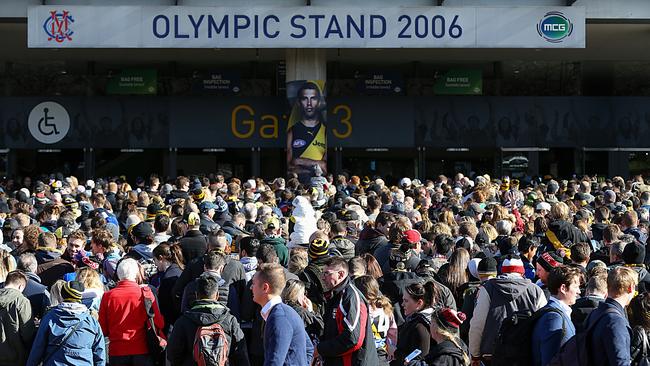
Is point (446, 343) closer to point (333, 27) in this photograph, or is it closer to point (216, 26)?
point (333, 27)

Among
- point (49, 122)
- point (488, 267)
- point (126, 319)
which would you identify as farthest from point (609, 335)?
point (49, 122)

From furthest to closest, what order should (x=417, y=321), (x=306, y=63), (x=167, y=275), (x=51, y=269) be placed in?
(x=306, y=63) → (x=51, y=269) → (x=167, y=275) → (x=417, y=321)

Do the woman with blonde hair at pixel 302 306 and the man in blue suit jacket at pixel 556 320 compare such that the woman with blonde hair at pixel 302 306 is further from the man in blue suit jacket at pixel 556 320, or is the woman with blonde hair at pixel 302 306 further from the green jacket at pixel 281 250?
the green jacket at pixel 281 250

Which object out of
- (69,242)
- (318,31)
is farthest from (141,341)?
(318,31)

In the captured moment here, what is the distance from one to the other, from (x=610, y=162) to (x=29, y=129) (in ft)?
59.8

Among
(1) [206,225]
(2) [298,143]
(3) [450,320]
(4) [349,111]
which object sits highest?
(4) [349,111]

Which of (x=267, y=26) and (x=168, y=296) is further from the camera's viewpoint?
(x=267, y=26)

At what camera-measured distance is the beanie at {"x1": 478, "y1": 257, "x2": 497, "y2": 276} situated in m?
8.73

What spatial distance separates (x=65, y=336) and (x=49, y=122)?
83.3ft

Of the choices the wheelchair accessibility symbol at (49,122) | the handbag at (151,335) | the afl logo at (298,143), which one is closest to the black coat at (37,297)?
the handbag at (151,335)

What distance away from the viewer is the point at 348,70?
3266cm

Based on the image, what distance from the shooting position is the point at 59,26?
25.7 m

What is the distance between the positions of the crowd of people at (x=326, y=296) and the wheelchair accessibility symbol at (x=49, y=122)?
1931 cm

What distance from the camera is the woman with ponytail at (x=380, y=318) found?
800cm
